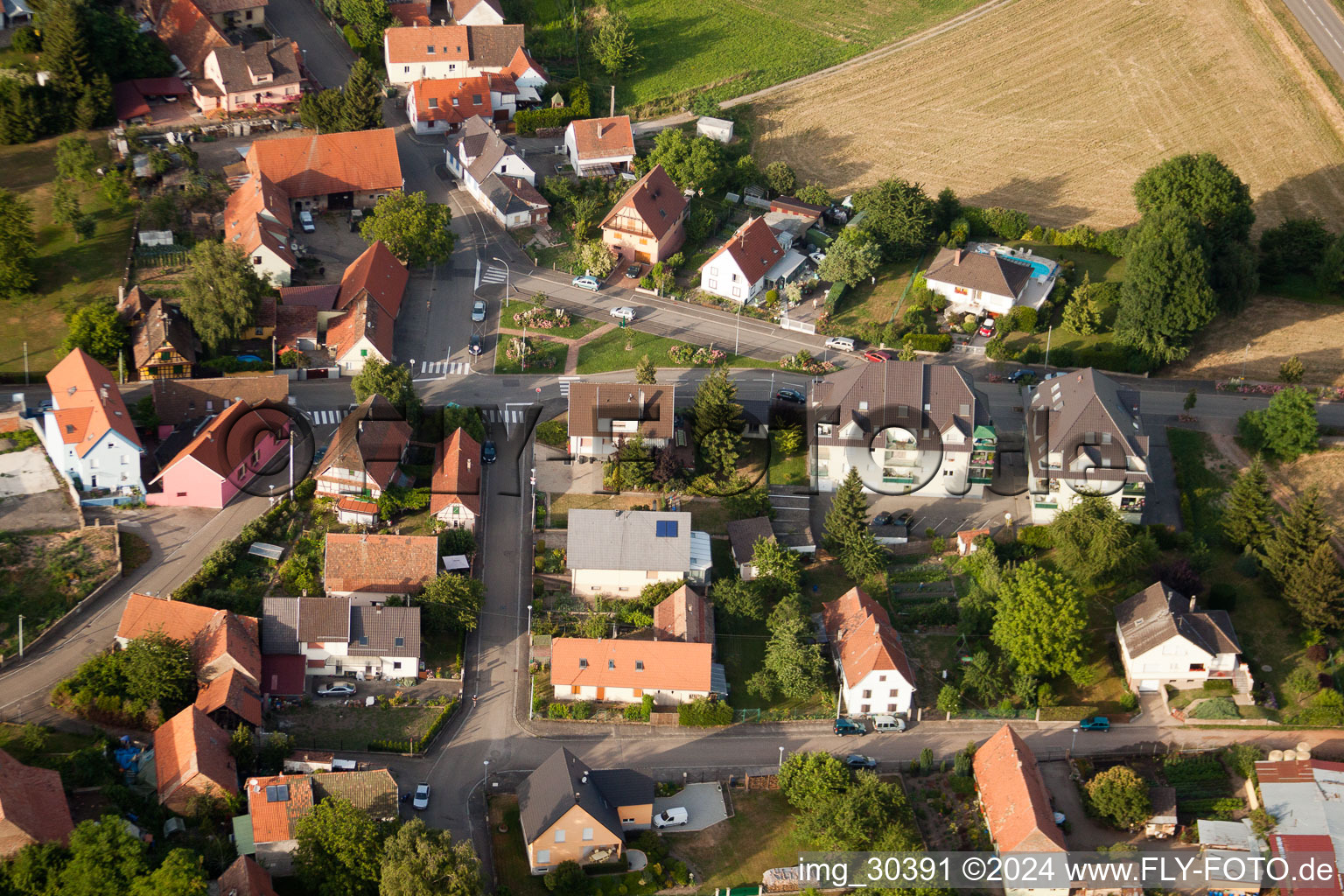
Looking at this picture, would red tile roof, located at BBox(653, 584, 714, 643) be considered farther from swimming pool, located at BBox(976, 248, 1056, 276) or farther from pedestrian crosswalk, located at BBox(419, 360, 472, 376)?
swimming pool, located at BBox(976, 248, 1056, 276)

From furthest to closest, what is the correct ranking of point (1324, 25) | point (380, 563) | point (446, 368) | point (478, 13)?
point (1324, 25) < point (478, 13) < point (446, 368) < point (380, 563)

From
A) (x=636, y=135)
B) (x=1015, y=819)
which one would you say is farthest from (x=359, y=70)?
(x=1015, y=819)

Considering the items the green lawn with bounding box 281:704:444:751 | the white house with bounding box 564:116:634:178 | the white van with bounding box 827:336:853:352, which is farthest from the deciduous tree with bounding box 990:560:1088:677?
the white house with bounding box 564:116:634:178

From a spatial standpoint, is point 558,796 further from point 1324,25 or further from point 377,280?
point 1324,25

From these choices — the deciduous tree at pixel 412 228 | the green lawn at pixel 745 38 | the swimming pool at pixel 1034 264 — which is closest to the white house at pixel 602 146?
the green lawn at pixel 745 38

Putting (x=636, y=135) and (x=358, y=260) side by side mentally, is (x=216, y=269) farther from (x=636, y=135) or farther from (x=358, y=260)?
(x=636, y=135)

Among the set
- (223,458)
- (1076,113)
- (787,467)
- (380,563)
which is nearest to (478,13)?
(1076,113)

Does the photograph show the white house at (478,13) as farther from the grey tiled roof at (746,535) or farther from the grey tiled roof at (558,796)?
the grey tiled roof at (558,796)
